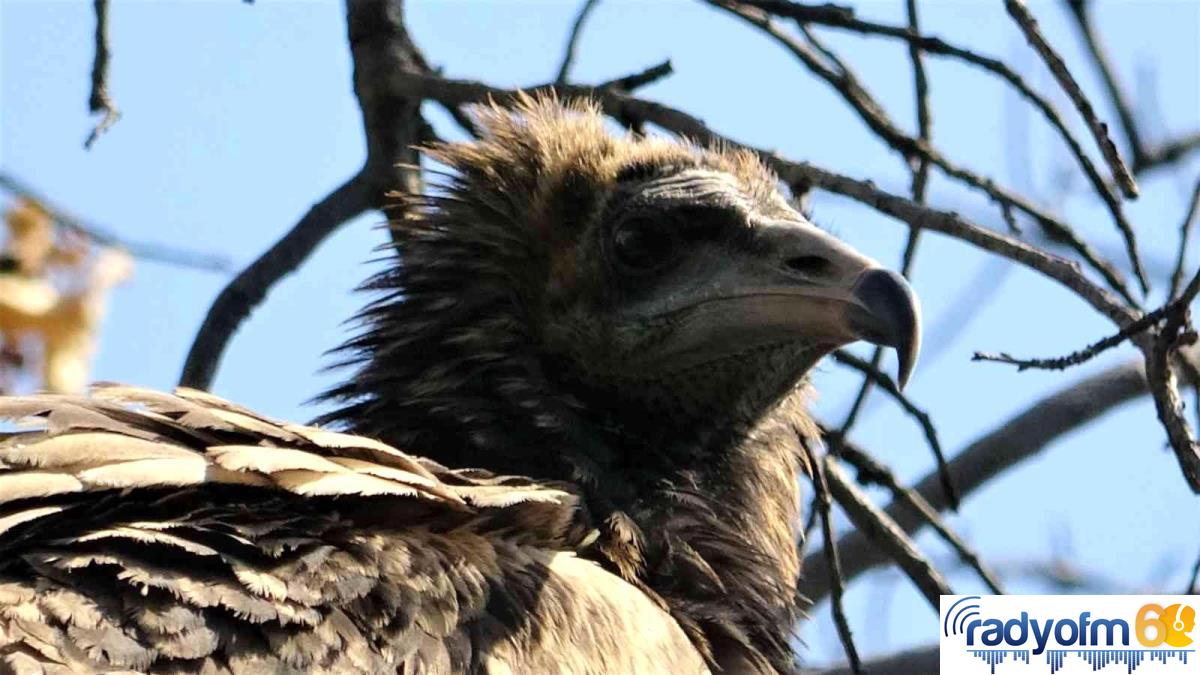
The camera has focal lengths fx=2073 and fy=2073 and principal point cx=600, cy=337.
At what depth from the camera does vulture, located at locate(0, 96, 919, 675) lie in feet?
12.6

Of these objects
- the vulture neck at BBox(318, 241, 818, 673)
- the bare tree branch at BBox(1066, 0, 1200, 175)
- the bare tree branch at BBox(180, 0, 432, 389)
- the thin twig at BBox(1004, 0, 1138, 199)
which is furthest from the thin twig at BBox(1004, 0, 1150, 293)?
the bare tree branch at BBox(1066, 0, 1200, 175)

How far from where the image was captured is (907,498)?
18.3 feet

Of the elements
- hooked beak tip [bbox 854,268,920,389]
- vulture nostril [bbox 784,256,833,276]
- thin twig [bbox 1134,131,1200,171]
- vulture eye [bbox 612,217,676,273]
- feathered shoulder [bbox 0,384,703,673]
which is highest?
thin twig [bbox 1134,131,1200,171]

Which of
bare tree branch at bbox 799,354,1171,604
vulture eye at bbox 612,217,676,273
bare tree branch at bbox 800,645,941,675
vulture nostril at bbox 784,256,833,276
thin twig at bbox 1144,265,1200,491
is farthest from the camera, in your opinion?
bare tree branch at bbox 799,354,1171,604

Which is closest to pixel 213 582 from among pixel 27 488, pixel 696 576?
pixel 27 488

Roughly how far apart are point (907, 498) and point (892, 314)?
108 centimetres

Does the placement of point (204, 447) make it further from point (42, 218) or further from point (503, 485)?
point (42, 218)

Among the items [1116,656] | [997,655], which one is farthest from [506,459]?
[1116,656]

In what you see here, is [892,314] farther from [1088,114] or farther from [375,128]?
[375,128]

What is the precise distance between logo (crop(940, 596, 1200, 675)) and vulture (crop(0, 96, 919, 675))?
1.51 ft

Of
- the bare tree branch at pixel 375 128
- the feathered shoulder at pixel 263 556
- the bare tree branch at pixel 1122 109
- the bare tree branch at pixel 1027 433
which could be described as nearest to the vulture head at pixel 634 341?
the bare tree branch at pixel 375 128

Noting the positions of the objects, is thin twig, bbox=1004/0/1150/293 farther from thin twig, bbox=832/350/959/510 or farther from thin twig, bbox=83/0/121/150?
thin twig, bbox=83/0/121/150

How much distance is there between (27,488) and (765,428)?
6.93ft

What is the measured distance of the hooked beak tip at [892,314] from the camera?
4.61 m
